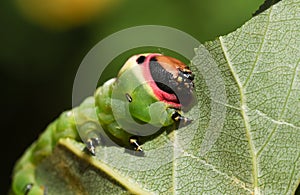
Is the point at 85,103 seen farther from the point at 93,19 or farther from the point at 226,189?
the point at 93,19

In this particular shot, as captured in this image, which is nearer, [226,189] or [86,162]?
[226,189]

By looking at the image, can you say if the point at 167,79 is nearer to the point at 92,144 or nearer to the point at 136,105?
the point at 136,105

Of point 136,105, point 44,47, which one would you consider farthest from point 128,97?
point 44,47

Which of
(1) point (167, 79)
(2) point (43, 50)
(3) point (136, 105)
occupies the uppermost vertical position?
(2) point (43, 50)

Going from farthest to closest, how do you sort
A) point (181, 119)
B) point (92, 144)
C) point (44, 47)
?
point (44, 47), point (92, 144), point (181, 119)

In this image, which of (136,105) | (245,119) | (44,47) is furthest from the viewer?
(44,47)


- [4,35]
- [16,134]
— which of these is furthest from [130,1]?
[16,134]

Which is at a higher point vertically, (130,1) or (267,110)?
(130,1)

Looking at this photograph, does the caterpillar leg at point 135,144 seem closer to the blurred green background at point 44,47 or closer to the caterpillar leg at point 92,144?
the caterpillar leg at point 92,144
